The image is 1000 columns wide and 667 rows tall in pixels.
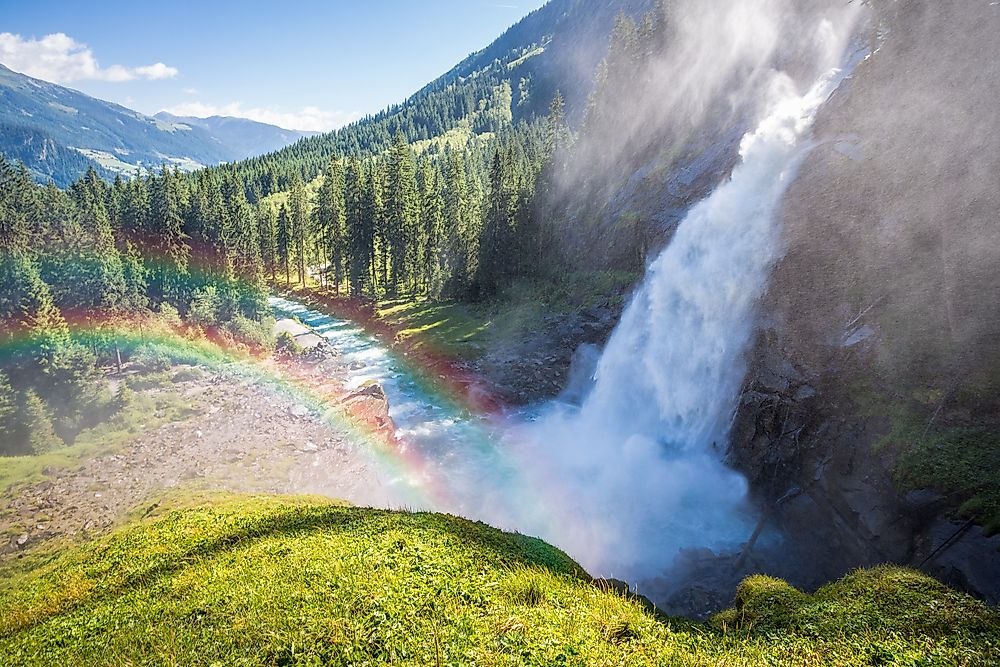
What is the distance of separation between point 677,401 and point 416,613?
2617 cm

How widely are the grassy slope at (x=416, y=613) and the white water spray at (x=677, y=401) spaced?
11.8 m

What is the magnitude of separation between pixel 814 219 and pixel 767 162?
833 cm

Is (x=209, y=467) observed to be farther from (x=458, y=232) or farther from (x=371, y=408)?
(x=458, y=232)

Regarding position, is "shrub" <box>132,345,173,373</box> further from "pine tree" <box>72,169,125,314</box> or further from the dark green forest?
"pine tree" <box>72,169,125,314</box>

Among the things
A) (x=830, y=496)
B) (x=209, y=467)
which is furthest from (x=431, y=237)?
(x=830, y=496)

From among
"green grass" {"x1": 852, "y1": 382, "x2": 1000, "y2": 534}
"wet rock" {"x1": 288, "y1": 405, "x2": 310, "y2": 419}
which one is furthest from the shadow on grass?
"wet rock" {"x1": 288, "y1": 405, "x2": 310, "y2": 419}

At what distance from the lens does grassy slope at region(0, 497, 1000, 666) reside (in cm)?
892

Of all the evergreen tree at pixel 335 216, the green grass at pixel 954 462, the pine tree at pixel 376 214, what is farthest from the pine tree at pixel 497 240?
the green grass at pixel 954 462

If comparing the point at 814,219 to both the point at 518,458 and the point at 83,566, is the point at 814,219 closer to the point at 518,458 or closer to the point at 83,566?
the point at 518,458

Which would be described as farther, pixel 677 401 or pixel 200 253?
pixel 200 253

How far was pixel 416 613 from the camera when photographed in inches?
379

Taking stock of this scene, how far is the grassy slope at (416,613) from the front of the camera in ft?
29.3

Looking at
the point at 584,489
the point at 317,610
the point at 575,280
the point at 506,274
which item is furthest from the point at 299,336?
the point at 317,610

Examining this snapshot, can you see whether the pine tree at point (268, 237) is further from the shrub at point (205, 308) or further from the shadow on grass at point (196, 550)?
the shadow on grass at point (196, 550)
